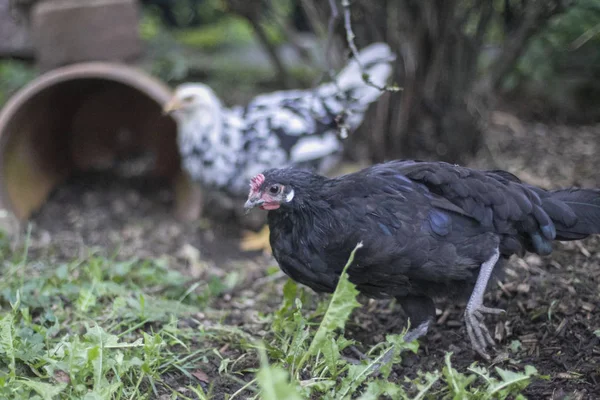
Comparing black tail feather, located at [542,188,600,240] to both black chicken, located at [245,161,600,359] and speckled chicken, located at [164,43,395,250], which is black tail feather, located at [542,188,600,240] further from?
speckled chicken, located at [164,43,395,250]

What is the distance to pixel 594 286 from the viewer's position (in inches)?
116

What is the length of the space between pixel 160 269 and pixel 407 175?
5.35ft

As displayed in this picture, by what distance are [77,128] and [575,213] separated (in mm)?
4256

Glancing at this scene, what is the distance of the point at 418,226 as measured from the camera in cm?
256

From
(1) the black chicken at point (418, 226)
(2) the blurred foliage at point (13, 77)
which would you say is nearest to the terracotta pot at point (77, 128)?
(2) the blurred foliage at point (13, 77)

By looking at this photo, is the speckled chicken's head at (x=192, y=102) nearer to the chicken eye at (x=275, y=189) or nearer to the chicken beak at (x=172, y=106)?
the chicken beak at (x=172, y=106)

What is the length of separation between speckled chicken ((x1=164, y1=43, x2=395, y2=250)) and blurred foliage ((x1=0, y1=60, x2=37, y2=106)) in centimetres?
170

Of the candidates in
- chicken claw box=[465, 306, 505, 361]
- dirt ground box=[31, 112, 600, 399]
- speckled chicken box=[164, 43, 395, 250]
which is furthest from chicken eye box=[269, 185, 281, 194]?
speckled chicken box=[164, 43, 395, 250]

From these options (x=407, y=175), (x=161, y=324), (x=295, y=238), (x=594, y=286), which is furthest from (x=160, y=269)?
(x=594, y=286)

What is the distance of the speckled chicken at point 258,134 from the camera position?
443 cm

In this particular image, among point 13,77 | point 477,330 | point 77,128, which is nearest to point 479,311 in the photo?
point 477,330

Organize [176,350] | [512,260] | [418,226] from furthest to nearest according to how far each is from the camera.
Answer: [512,260] < [176,350] < [418,226]

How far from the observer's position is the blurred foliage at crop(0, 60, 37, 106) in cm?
544

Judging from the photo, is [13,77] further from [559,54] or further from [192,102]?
[559,54]
